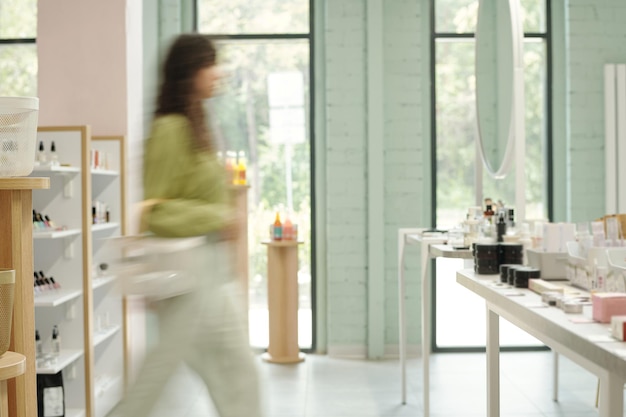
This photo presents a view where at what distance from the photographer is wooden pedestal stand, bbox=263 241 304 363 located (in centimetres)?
534

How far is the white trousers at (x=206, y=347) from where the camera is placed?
2043mm

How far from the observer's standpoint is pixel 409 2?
5578mm

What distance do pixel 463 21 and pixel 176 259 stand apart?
4260mm

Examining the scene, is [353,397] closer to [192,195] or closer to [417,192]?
[417,192]

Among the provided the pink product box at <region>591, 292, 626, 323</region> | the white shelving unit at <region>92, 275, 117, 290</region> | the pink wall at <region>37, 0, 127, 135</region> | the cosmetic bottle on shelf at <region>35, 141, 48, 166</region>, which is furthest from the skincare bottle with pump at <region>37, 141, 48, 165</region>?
the pink product box at <region>591, 292, 626, 323</region>

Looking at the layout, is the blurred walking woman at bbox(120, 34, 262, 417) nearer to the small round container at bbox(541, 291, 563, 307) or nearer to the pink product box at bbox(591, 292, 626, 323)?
the small round container at bbox(541, 291, 563, 307)

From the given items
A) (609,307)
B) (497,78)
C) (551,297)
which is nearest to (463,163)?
(497,78)

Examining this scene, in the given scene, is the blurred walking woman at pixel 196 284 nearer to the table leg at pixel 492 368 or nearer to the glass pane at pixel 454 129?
the table leg at pixel 492 368

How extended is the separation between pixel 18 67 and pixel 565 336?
5336 millimetres

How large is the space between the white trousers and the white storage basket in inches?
23.8

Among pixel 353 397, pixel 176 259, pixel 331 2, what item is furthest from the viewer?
pixel 331 2

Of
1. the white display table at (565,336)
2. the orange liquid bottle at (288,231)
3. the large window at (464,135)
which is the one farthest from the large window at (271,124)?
the white display table at (565,336)

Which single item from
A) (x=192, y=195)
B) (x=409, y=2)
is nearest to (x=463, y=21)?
(x=409, y=2)

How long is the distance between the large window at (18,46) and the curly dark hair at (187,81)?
4126mm
